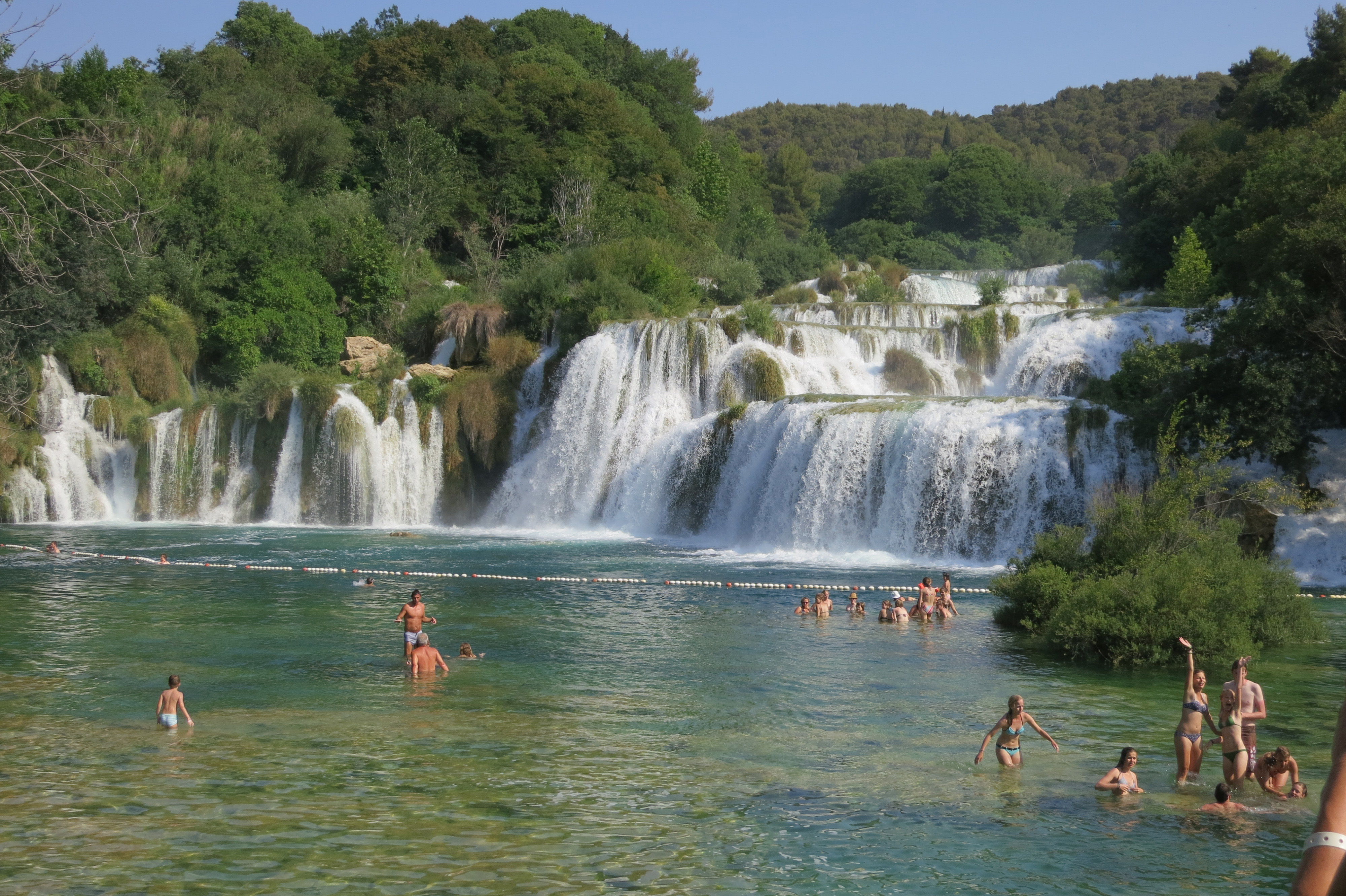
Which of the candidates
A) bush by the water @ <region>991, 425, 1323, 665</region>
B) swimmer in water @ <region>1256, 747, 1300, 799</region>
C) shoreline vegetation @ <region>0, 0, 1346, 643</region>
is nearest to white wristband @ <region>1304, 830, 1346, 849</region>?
swimmer in water @ <region>1256, 747, 1300, 799</region>

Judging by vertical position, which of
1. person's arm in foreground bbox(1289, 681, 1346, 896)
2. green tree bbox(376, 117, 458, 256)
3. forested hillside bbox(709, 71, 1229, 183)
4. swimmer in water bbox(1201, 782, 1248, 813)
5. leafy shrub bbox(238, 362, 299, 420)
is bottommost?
swimmer in water bbox(1201, 782, 1248, 813)

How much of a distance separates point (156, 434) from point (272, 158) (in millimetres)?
19037

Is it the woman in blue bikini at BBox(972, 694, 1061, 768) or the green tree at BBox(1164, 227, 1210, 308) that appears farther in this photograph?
the green tree at BBox(1164, 227, 1210, 308)

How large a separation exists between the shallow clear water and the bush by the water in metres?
0.51

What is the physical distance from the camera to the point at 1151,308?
108ft

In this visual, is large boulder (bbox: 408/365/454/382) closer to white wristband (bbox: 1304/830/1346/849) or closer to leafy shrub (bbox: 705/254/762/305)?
leafy shrub (bbox: 705/254/762/305)

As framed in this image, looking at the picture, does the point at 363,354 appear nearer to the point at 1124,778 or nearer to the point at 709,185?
the point at 709,185

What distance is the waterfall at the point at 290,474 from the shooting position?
119ft

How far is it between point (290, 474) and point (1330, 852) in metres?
36.6

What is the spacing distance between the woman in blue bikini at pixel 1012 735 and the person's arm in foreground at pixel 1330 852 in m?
9.07

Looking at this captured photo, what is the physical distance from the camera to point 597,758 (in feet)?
37.6

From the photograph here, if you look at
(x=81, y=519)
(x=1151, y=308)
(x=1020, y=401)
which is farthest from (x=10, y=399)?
(x=1151, y=308)

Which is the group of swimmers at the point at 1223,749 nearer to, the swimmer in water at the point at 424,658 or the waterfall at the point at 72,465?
the swimmer in water at the point at 424,658

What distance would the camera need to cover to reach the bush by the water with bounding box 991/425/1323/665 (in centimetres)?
1573
